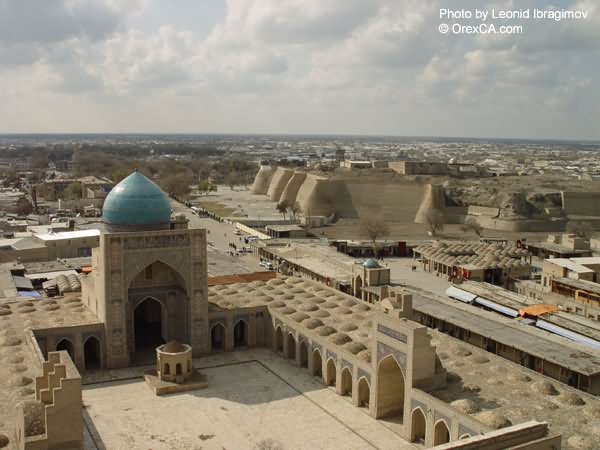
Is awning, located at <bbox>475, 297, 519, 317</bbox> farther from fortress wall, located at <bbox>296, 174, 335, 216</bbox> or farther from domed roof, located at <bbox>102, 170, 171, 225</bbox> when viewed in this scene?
fortress wall, located at <bbox>296, 174, 335, 216</bbox>

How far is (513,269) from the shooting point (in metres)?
46.0

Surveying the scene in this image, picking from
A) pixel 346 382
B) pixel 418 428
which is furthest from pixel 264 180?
pixel 418 428

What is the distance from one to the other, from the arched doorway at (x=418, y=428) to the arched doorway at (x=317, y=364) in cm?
655

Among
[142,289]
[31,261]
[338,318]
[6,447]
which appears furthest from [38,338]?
[31,261]

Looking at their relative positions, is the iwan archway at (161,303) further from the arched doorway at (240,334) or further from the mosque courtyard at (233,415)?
the arched doorway at (240,334)

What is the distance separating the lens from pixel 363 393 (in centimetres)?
2372

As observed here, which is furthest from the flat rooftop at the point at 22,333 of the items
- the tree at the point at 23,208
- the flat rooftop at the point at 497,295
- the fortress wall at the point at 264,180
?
the fortress wall at the point at 264,180

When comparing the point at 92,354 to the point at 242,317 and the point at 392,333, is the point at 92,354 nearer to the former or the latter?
the point at 242,317

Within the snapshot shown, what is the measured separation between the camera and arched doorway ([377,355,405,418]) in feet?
73.0

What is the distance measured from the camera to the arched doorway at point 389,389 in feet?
73.0

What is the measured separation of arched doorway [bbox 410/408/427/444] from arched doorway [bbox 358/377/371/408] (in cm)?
289

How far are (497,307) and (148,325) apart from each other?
18.7 m

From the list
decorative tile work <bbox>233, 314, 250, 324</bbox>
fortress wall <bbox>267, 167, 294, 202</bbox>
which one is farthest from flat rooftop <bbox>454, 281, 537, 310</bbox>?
fortress wall <bbox>267, 167, 294, 202</bbox>

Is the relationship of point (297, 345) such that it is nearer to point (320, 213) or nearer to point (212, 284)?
point (212, 284)
